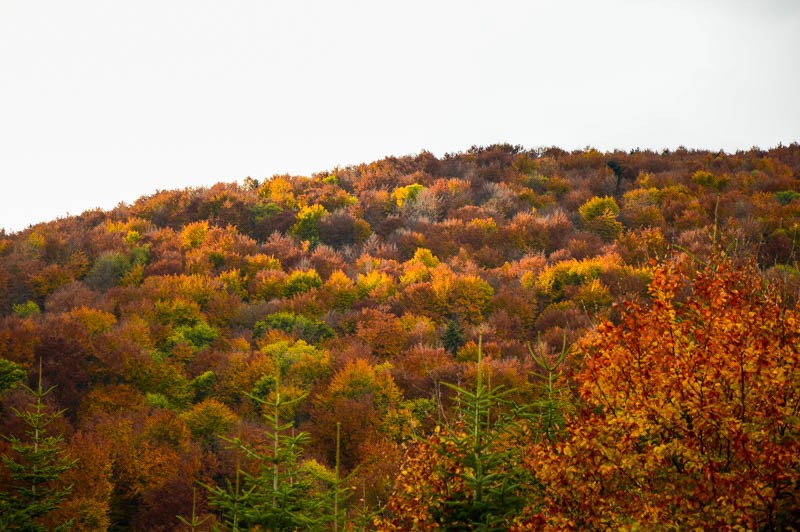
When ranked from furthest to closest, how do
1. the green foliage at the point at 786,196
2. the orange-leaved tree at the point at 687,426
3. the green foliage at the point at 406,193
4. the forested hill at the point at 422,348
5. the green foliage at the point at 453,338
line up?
the green foliage at the point at 406,193 < the green foliage at the point at 786,196 < the green foliage at the point at 453,338 < the forested hill at the point at 422,348 < the orange-leaved tree at the point at 687,426

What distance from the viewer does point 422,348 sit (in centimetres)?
1912

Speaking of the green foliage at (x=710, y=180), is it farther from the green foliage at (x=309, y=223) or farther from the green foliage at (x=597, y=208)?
the green foliage at (x=309, y=223)

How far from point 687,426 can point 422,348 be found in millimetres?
13057

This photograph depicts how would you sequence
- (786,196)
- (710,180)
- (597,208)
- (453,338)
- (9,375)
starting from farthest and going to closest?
(710,180) → (597,208) → (786,196) → (453,338) → (9,375)

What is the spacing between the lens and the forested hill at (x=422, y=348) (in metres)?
6.20

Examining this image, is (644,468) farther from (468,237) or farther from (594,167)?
(594,167)

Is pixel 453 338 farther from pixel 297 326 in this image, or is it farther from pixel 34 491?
pixel 34 491

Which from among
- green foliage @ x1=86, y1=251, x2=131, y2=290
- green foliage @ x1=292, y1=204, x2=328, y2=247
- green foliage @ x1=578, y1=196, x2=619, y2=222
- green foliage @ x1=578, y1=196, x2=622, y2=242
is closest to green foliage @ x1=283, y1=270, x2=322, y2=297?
green foliage @ x1=292, y1=204, x2=328, y2=247

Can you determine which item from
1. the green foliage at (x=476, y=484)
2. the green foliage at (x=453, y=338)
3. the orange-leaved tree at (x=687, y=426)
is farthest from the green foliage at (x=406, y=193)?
the green foliage at (x=476, y=484)

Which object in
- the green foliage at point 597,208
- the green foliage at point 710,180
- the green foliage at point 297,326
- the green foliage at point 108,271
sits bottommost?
the green foliage at point 297,326

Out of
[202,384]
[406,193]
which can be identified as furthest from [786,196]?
[202,384]

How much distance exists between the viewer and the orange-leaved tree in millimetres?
5602

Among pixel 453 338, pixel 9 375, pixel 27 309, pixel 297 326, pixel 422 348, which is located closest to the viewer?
pixel 9 375

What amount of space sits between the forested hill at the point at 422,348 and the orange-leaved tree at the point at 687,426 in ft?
0.10
